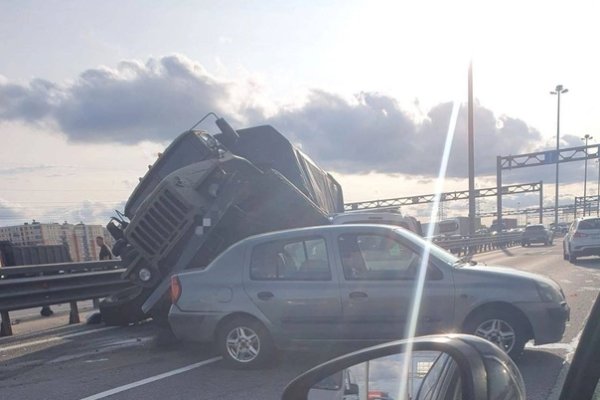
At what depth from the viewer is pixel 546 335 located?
544cm

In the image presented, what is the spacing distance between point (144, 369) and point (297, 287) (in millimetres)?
2166

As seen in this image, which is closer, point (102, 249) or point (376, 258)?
point (376, 258)

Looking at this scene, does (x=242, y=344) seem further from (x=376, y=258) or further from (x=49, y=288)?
(x=49, y=288)

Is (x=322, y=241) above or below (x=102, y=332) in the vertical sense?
above

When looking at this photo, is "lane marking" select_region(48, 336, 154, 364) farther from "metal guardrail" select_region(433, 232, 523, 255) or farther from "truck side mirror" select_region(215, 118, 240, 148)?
"metal guardrail" select_region(433, 232, 523, 255)

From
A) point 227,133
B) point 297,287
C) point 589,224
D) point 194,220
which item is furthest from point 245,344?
point 589,224

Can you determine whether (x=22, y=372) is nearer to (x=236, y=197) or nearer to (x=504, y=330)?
(x=236, y=197)

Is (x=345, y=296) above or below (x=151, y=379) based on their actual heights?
above

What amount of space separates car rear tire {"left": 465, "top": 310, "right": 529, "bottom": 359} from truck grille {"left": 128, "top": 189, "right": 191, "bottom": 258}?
477 centimetres

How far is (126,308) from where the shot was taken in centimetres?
848

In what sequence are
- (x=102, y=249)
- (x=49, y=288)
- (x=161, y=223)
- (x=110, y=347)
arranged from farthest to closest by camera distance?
(x=102, y=249)
(x=49, y=288)
(x=161, y=223)
(x=110, y=347)

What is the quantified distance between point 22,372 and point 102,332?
99.2 inches

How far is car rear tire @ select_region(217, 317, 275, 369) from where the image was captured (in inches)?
230

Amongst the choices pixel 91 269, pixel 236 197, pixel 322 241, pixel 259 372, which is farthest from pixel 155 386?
pixel 91 269
